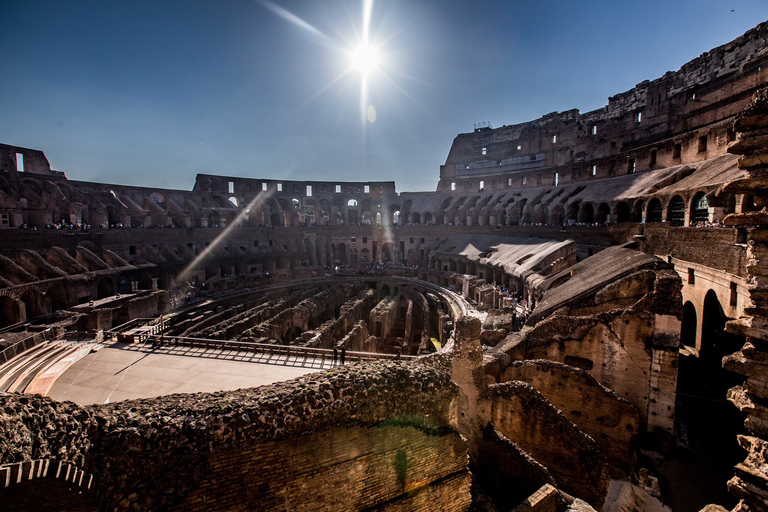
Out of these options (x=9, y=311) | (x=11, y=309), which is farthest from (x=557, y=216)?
(x=9, y=311)

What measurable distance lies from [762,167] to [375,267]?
28587 mm

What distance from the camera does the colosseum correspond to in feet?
12.7

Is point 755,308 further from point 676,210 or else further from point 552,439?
point 676,210

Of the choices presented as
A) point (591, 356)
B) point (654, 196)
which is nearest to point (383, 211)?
point (654, 196)

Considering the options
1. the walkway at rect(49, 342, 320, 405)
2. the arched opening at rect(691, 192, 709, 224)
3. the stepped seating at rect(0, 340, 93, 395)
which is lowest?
→ the walkway at rect(49, 342, 320, 405)

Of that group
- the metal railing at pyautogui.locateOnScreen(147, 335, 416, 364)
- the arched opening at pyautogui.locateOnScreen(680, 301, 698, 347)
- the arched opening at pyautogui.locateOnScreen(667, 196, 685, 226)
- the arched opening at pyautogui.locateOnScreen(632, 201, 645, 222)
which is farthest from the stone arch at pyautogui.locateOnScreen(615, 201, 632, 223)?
the metal railing at pyautogui.locateOnScreen(147, 335, 416, 364)

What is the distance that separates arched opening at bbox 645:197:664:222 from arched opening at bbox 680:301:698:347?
20.4 ft

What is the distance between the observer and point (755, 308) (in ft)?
14.0

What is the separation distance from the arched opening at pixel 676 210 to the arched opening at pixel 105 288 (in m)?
29.8

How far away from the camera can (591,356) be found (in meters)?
9.64

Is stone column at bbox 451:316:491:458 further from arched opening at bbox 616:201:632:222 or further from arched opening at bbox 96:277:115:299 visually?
arched opening at bbox 96:277:115:299

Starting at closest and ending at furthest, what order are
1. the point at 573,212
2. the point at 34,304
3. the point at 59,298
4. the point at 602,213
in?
the point at 34,304
the point at 59,298
the point at 602,213
the point at 573,212

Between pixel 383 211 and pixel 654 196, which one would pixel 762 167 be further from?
pixel 383 211

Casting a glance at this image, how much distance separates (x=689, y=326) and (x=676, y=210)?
6.01 meters
